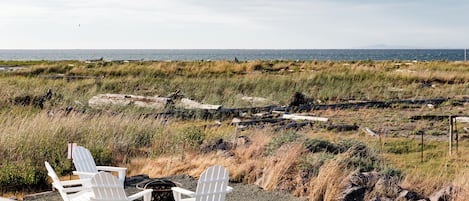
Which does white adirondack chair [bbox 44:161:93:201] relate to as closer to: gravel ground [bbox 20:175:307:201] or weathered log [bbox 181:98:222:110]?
gravel ground [bbox 20:175:307:201]

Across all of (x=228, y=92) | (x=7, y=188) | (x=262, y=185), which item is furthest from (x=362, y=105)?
(x=7, y=188)

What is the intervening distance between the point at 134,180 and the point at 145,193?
3.23 m

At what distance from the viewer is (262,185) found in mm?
9102

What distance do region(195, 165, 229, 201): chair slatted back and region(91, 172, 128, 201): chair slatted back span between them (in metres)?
0.84

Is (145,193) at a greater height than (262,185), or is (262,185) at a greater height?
(145,193)

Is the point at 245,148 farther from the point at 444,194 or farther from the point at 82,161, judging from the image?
the point at 444,194

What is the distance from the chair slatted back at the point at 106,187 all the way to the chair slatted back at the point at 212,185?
2.75 feet

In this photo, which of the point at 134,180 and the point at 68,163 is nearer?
the point at 134,180

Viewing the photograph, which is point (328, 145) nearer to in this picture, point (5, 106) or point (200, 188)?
point (200, 188)

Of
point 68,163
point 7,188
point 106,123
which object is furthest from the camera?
point 106,123

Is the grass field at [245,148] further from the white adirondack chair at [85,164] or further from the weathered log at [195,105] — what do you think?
the white adirondack chair at [85,164]

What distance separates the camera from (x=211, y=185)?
6.34 metres

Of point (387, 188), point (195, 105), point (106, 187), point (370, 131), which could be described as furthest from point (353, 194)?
point (195, 105)

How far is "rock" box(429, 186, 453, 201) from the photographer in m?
7.37
